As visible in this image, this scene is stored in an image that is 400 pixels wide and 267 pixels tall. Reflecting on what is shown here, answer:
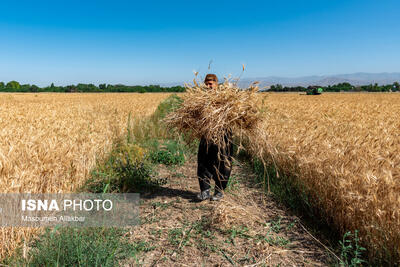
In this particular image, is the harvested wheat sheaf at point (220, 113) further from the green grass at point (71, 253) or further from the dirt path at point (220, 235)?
the green grass at point (71, 253)

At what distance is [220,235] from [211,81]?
249 centimetres

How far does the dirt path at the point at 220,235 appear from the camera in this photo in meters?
3.22

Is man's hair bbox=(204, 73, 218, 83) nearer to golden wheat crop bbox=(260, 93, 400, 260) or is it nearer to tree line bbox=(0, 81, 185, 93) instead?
golden wheat crop bbox=(260, 93, 400, 260)

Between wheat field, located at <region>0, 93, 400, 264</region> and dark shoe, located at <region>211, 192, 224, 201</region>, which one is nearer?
wheat field, located at <region>0, 93, 400, 264</region>

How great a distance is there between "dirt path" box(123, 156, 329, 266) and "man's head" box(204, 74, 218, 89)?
6.51ft

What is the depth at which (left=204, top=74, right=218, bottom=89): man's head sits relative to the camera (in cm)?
452

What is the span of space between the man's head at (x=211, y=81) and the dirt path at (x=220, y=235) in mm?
1985

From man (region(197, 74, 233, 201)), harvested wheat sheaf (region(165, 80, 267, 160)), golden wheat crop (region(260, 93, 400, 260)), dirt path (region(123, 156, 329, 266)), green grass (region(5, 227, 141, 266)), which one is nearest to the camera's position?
green grass (region(5, 227, 141, 266))

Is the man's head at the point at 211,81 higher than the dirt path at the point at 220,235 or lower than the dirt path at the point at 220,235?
higher

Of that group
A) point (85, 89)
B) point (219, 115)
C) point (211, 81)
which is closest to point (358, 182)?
point (219, 115)

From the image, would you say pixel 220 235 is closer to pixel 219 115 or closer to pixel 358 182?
pixel 219 115

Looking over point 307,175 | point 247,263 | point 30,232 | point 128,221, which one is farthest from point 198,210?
point 30,232

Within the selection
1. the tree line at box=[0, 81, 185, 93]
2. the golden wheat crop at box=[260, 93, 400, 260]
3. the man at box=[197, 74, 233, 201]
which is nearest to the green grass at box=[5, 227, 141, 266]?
the man at box=[197, 74, 233, 201]

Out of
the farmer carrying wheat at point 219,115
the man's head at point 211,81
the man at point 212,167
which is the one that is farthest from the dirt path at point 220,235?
the man's head at point 211,81
